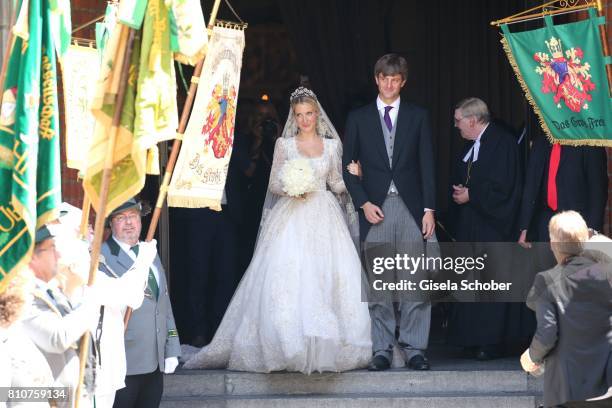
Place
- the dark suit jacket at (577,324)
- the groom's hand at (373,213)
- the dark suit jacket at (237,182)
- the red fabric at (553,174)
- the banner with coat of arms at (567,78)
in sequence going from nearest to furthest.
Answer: the dark suit jacket at (577,324) < the banner with coat of arms at (567,78) < the red fabric at (553,174) < the groom's hand at (373,213) < the dark suit jacket at (237,182)

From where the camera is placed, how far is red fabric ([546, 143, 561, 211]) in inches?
368

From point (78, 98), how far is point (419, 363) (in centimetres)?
301

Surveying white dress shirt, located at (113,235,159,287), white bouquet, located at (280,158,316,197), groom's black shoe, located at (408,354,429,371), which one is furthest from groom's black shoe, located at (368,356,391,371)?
white dress shirt, located at (113,235,159,287)

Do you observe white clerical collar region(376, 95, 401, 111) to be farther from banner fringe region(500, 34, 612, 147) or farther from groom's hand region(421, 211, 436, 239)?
banner fringe region(500, 34, 612, 147)

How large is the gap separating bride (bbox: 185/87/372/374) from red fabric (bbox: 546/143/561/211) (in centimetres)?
143

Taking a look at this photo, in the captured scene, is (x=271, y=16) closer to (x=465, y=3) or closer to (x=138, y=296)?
(x=465, y=3)

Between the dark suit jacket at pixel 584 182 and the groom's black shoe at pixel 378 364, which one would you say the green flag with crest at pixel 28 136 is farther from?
the dark suit jacket at pixel 584 182

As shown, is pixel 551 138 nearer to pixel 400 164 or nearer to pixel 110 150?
pixel 400 164

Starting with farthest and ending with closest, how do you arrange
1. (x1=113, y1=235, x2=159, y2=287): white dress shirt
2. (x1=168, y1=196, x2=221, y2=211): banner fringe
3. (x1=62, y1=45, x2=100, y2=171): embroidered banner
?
1. (x1=62, y1=45, x2=100, y2=171): embroidered banner
2. (x1=113, y1=235, x2=159, y2=287): white dress shirt
3. (x1=168, y1=196, x2=221, y2=211): banner fringe

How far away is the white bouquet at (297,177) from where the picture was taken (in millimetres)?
9547

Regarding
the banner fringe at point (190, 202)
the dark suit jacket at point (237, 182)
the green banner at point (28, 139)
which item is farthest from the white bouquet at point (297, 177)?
the green banner at point (28, 139)

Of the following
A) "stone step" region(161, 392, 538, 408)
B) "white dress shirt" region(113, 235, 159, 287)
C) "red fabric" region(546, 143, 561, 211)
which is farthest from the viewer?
"red fabric" region(546, 143, 561, 211)

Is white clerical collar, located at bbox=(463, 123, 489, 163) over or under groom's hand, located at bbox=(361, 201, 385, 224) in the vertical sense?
over

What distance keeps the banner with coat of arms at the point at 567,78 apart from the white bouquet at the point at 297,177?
1647mm
